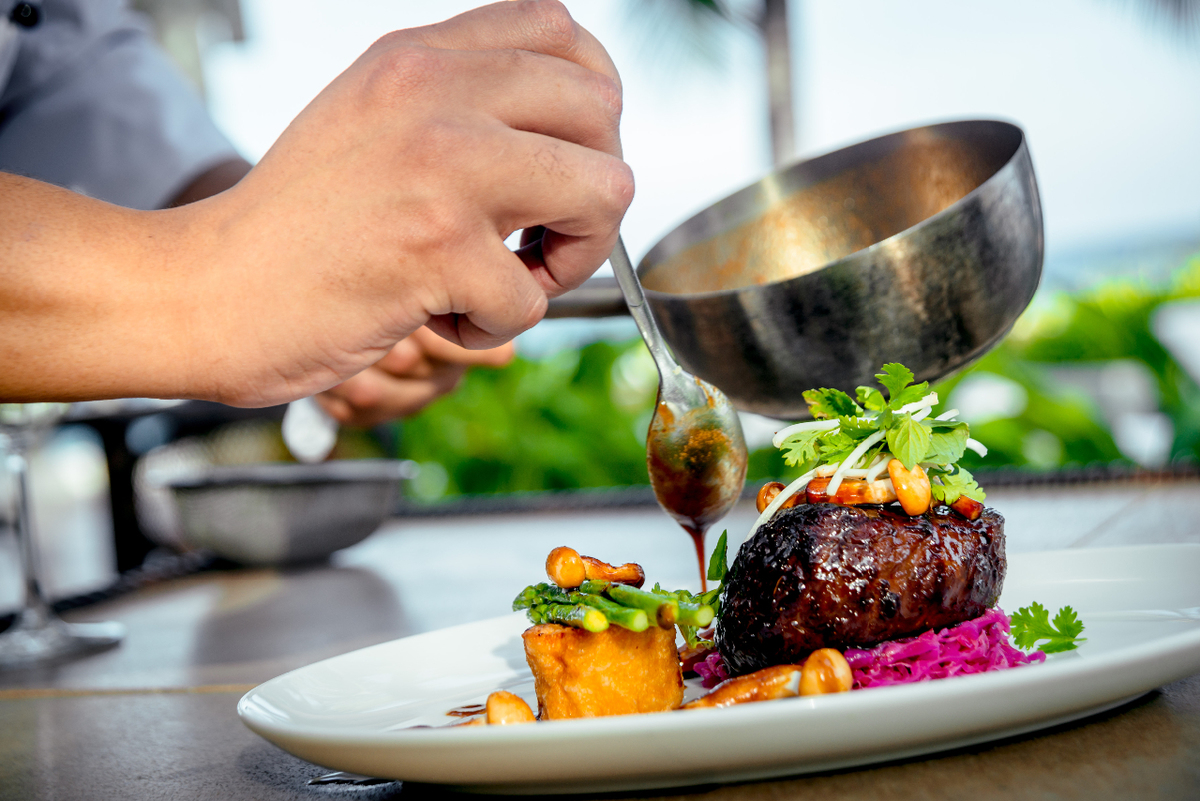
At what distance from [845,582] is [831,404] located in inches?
10.2

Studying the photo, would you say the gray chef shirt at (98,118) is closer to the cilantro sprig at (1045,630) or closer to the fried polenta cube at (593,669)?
the fried polenta cube at (593,669)

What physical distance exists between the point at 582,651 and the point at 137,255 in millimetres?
612

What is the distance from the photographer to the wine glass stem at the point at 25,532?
6.29 feet

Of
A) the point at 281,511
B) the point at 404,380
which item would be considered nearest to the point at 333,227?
the point at 404,380

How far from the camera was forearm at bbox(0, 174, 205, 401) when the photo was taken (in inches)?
36.9

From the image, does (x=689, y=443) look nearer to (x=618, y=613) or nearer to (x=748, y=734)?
(x=618, y=613)

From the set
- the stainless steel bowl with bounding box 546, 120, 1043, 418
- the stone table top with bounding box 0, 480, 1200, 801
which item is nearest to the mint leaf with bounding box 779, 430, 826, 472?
the stainless steel bowl with bounding box 546, 120, 1043, 418

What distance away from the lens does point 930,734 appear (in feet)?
2.37

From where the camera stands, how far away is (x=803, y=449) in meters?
1.19

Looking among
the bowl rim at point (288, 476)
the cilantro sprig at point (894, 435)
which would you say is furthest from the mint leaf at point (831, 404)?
the bowl rim at point (288, 476)

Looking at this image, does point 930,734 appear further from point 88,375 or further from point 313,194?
point 88,375

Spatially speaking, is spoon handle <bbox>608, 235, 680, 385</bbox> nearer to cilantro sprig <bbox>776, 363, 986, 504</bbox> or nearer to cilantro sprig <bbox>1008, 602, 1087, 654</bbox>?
cilantro sprig <bbox>776, 363, 986, 504</bbox>

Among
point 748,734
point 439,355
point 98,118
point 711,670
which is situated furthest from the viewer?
point 98,118

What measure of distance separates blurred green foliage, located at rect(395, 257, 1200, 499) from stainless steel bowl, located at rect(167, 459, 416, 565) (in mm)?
2273
